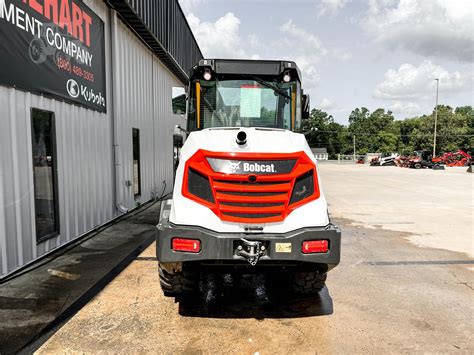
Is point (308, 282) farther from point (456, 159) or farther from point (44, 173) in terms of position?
point (456, 159)

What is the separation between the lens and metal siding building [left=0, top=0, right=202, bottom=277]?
16.2 feet

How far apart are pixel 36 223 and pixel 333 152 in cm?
9310

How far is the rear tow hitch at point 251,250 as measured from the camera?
3.34m

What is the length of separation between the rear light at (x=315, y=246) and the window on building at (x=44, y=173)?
165 inches

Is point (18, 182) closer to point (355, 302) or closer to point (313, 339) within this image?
point (313, 339)

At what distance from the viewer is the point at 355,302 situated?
4277 mm

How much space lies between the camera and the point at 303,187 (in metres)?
3.61

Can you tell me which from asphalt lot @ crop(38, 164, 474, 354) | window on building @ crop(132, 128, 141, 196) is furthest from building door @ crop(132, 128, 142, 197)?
asphalt lot @ crop(38, 164, 474, 354)

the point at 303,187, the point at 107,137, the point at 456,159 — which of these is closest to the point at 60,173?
the point at 107,137

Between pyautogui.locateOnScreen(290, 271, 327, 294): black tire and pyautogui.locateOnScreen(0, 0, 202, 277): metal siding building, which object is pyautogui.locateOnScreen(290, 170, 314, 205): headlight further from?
pyautogui.locateOnScreen(0, 0, 202, 277): metal siding building

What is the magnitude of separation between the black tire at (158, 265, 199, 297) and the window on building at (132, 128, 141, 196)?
6.92 metres

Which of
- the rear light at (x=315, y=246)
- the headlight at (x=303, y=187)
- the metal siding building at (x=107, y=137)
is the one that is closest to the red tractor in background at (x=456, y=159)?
the metal siding building at (x=107, y=137)

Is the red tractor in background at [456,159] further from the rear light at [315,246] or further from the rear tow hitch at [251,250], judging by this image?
the rear tow hitch at [251,250]

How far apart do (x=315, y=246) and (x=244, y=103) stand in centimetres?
207
